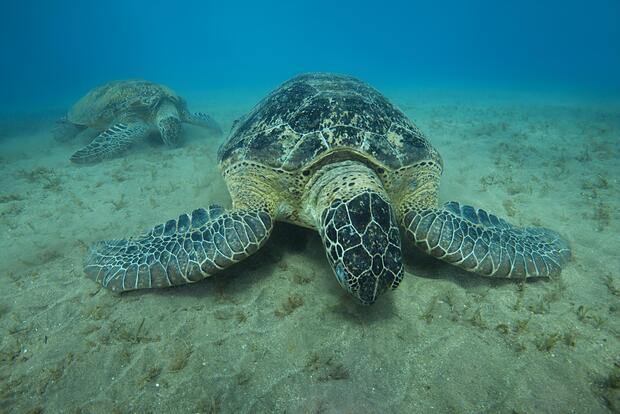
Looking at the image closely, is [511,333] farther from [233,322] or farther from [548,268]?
[233,322]

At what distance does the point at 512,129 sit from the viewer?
1090 cm

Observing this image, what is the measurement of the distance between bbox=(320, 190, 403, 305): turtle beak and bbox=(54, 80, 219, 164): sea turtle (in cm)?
768

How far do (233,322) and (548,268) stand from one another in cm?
353

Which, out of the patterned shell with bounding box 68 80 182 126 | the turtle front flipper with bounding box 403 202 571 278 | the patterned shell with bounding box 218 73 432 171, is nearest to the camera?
the turtle front flipper with bounding box 403 202 571 278

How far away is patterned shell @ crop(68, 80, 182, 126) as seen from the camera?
9445 millimetres

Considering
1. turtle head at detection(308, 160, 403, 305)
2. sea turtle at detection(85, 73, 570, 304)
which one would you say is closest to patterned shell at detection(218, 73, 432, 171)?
sea turtle at detection(85, 73, 570, 304)

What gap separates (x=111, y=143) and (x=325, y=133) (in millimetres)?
7068

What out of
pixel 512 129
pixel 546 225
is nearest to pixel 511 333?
pixel 546 225

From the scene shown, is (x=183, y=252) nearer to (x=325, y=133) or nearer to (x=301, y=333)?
(x=301, y=333)

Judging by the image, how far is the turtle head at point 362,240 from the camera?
2.77 m

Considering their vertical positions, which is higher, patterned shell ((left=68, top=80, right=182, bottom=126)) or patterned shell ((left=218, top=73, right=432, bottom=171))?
patterned shell ((left=218, top=73, right=432, bottom=171))

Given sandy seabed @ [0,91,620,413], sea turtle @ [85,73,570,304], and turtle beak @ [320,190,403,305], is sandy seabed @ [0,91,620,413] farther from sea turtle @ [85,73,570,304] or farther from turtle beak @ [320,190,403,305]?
turtle beak @ [320,190,403,305]

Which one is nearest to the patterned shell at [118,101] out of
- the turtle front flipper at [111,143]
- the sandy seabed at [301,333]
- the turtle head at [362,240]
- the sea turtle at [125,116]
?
the sea turtle at [125,116]

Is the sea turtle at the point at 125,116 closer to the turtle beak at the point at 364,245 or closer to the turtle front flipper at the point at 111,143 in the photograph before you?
the turtle front flipper at the point at 111,143
